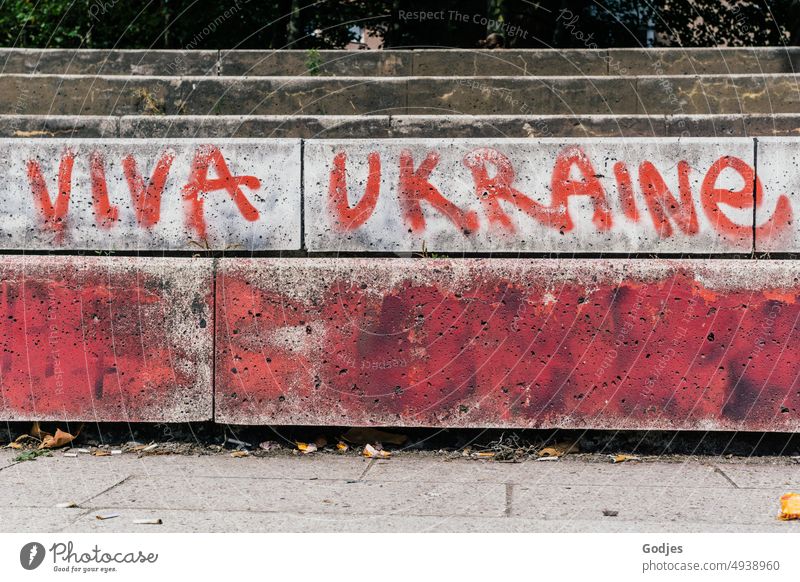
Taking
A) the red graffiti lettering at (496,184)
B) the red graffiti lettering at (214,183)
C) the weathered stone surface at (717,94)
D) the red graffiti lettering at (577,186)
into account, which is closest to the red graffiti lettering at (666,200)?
the red graffiti lettering at (577,186)

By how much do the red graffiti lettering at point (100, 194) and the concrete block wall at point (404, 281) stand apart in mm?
13

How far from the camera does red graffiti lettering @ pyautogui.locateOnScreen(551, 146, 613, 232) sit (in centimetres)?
520

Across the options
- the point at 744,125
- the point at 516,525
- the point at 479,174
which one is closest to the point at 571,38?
the point at 744,125

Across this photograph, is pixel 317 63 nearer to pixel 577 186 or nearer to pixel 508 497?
pixel 577 186

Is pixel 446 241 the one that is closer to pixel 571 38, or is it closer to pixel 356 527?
pixel 356 527

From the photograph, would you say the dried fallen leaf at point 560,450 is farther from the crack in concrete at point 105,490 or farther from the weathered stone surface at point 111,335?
the crack in concrete at point 105,490

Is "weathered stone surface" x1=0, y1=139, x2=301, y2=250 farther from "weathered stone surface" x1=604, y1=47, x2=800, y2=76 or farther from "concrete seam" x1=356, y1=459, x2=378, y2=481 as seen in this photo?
"weathered stone surface" x1=604, y1=47, x2=800, y2=76

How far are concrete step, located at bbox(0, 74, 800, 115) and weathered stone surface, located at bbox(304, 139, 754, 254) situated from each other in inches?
59.4

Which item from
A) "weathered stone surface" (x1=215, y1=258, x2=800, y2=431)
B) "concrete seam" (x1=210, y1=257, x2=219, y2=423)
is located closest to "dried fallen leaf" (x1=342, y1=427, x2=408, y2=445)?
"weathered stone surface" (x1=215, y1=258, x2=800, y2=431)

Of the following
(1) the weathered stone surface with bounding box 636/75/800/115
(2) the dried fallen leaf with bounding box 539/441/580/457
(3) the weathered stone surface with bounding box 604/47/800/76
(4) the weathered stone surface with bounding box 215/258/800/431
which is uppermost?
(3) the weathered stone surface with bounding box 604/47/800/76

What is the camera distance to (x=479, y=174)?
17.1 ft

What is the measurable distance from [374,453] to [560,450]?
1041mm
